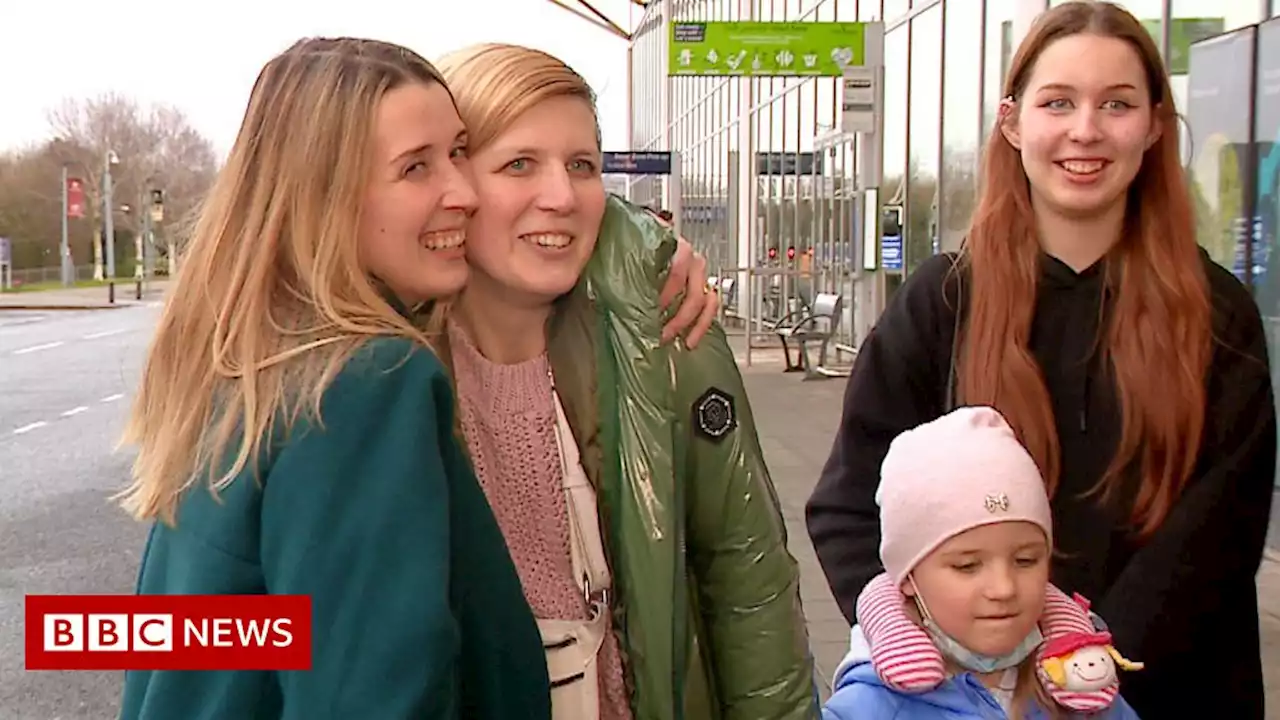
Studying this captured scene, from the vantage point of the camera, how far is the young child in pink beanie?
1.87m

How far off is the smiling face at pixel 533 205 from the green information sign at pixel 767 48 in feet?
44.6

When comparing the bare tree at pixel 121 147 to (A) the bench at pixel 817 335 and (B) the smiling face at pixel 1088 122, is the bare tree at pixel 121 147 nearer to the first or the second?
(A) the bench at pixel 817 335

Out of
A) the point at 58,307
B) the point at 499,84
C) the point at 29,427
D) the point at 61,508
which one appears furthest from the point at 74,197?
the point at 499,84

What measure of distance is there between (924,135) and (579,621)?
47.8 ft

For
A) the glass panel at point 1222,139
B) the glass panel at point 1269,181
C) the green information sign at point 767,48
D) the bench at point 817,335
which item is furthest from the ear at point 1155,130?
the bench at point 817,335

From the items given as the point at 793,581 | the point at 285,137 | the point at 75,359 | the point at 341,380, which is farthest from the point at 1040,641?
the point at 75,359

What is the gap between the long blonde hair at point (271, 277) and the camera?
145 centimetres

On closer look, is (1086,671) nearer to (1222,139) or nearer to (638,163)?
(1222,139)

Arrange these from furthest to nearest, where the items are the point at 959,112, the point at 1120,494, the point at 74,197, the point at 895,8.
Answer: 1. the point at 74,197
2. the point at 895,8
3. the point at 959,112
4. the point at 1120,494

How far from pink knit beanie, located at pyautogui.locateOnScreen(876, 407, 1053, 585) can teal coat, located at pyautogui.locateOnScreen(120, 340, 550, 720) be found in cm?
72

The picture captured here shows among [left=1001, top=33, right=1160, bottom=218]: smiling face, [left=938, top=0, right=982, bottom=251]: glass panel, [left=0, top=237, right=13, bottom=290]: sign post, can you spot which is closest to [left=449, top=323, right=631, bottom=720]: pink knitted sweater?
[left=1001, top=33, right=1160, bottom=218]: smiling face

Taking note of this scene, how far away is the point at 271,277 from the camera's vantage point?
1529mm

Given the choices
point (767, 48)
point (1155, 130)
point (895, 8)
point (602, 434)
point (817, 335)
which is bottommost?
point (817, 335)

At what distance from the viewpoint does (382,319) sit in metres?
1.49
